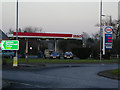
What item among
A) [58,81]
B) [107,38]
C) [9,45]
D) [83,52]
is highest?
[107,38]

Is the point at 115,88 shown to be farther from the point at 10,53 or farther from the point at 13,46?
the point at 10,53

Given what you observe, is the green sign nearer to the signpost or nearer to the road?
the road

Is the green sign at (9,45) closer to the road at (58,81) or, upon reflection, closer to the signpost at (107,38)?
the road at (58,81)

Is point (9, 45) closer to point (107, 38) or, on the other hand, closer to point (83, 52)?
point (107, 38)

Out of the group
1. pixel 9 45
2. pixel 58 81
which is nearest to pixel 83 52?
pixel 9 45

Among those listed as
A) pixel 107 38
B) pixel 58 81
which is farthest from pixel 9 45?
pixel 107 38

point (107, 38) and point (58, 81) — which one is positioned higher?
point (107, 38)

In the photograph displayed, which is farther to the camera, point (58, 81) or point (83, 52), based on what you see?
point (83, 52)

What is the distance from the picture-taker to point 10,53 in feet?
144

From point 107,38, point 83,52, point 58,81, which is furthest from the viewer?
point 83,52

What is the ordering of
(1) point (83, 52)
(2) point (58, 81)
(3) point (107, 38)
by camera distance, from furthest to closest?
(1) point (83, 52) → (3) point (107, 38) → (2) point (58, 81)

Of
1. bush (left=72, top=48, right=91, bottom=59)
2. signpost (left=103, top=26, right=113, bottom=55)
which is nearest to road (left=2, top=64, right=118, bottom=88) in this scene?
signpost (left=103, top=26, right=113, bottom=55)

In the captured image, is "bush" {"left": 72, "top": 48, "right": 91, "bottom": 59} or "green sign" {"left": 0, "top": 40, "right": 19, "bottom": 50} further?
"bush" {"left": 72, "top": 48, "right": 91, "bottom": 59}

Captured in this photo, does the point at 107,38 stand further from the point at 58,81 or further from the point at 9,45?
the point at 58,81
